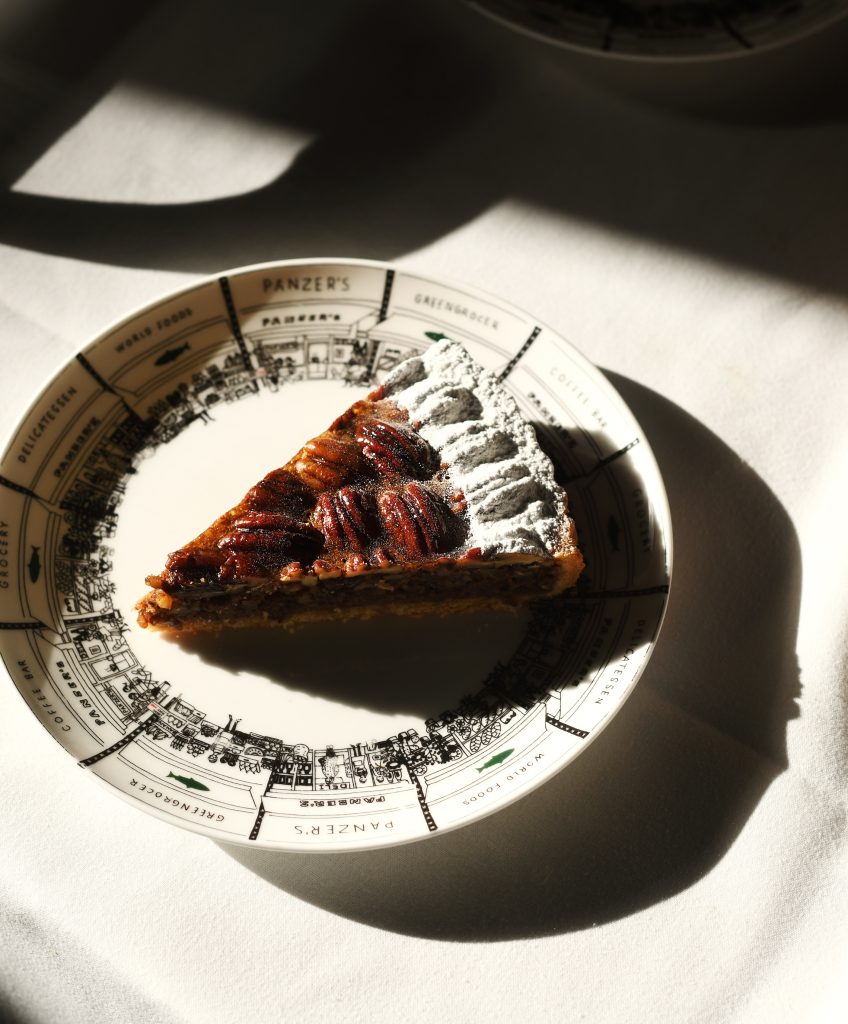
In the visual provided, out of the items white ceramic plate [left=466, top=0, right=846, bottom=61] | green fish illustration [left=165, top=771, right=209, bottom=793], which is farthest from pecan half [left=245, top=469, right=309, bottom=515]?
white ceramic plate [left=466, top=0, right=846, bottom=61]

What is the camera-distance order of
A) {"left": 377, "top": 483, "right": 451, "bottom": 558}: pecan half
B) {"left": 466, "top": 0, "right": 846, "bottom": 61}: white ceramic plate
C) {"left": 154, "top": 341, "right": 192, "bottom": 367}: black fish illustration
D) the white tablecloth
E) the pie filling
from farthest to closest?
{"left": 466, "top": 0, "right": 846, "bottom": 61}: white ceramic plate → {"left": 154, "top": 341, "right": 192, "bottom": 367}: black fish illustration → the pie filling → {"left": 377, "top": 483, "right": 451, "bottom": 558}: pecan half → the white tablecloth

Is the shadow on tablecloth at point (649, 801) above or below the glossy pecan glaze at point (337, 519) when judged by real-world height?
below

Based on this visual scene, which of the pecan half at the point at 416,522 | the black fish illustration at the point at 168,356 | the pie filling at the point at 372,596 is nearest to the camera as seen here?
the pecan half at the point at 416,522

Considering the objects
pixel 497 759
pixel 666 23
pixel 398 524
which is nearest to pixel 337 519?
pixel 398 524

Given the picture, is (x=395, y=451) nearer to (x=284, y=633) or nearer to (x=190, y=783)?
(x=284, y=633)

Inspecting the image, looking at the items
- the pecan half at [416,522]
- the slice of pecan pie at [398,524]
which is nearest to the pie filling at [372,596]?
the slice of pecan pie at [398,524]

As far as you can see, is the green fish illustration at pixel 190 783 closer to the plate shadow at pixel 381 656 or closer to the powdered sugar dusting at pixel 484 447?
the plate shadow at pixel 381 656

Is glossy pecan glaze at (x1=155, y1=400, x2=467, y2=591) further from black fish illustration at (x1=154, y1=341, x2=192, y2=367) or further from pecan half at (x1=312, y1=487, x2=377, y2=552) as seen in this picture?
black fish illustration at (x1=154, y1=341, x2=192, y2=367)
